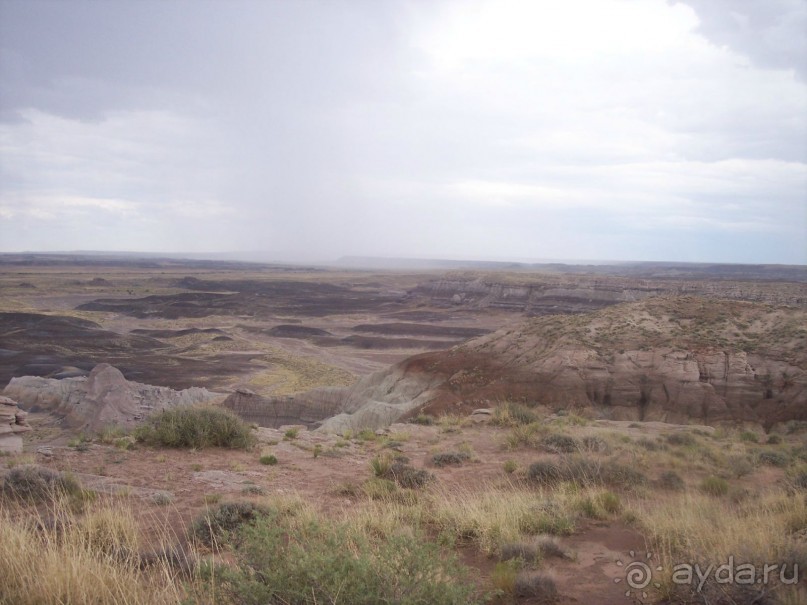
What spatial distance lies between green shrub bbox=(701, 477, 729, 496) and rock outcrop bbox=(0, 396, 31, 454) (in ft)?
40.3

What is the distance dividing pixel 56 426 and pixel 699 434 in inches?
977

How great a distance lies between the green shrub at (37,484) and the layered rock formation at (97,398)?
14.5 meters

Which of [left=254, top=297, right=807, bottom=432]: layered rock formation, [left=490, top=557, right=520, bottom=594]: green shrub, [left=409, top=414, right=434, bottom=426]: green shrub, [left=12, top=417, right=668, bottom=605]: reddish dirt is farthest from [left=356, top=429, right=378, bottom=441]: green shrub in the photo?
[left=490, top=557, right=520, bottom=594]: green shrub

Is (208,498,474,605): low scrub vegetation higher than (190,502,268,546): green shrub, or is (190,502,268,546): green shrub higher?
(208,498,474,605): low scrub vegetation

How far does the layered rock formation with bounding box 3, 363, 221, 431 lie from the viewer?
2150 centimetres

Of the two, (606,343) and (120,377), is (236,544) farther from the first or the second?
(120,377)

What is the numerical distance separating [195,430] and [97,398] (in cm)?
1521

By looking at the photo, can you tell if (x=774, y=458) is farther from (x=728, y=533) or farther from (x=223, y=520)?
(x=223, y=520)

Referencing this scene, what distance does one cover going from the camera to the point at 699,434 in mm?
13078

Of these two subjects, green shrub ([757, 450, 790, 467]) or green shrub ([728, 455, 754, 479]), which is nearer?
green shrub ([728, 455, 754, 479])

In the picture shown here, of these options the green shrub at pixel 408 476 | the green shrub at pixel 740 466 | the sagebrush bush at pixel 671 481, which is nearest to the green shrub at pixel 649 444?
the green shrub at pixel 740 466

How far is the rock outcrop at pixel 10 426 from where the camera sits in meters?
10.5

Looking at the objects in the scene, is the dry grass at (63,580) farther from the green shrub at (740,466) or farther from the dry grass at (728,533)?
the green shrub at (740,466)

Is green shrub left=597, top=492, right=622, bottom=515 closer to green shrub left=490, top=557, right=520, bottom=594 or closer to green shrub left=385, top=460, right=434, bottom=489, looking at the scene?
green shrub left=490, top=557, right=520, bottom=594
